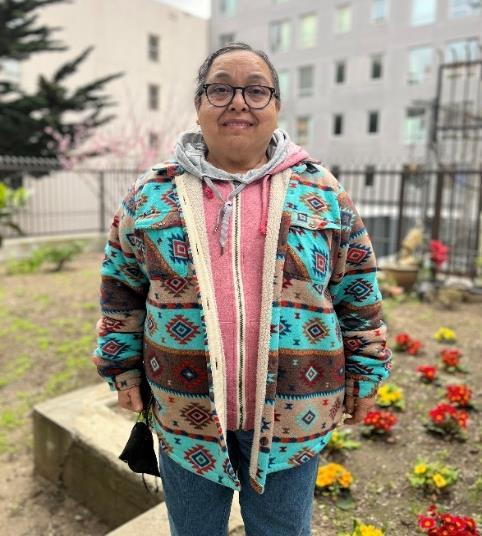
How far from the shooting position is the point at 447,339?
193 inches

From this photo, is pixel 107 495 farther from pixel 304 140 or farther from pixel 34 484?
pixel 304 140

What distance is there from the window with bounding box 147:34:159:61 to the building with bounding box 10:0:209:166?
0.05 ft

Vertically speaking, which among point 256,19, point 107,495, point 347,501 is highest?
point 256,19

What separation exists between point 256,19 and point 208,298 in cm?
2918

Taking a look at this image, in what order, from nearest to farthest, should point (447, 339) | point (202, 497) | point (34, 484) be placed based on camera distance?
point (202, 497), point (34, 484), point (447, 339)

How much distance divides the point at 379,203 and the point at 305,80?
1749 centimetres

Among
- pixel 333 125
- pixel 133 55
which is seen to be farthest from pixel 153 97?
pixel 333 125

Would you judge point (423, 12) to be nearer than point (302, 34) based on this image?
Yes

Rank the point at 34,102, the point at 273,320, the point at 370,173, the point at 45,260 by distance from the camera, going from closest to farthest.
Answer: the point at 273,320 < the point at 370,173 < the point at 45,260 < the point at 34,102

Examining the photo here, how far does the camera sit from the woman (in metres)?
1.28

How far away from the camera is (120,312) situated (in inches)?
58.8

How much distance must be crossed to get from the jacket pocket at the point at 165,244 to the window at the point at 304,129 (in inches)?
1018

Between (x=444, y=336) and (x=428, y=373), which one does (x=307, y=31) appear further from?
(x=428, y=373)

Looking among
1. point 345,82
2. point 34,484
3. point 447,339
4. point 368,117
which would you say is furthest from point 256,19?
point 34,484
